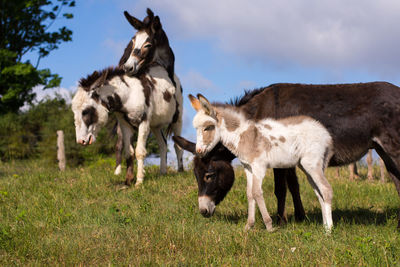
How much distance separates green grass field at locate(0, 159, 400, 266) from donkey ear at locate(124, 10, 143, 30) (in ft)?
12.3

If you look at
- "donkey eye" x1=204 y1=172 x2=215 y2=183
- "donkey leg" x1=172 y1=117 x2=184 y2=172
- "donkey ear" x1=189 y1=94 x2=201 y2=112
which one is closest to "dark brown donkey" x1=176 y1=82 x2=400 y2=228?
"donkey ear" x1=189 y1=94 x2=201 y2=112

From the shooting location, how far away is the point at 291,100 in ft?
17.8

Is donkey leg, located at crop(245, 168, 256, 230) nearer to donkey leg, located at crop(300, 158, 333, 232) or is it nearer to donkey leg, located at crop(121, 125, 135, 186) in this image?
donkey leg, located at crop(300, 158, 333, 232)

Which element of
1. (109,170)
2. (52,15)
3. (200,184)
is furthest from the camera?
(52,15)

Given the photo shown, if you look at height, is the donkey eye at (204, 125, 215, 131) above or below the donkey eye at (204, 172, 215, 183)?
above

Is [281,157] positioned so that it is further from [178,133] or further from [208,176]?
[178,133]

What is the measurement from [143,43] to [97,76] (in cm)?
136

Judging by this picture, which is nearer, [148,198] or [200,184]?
[200,184]

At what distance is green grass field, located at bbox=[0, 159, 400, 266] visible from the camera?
4488 mm

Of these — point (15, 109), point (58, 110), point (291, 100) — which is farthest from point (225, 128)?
point (15, 109)

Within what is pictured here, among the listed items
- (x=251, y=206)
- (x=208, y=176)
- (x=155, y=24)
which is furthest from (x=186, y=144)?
(x=155, y=24)

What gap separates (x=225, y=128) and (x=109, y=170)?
6.64 m

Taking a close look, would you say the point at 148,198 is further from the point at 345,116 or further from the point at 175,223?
the point at 345,116

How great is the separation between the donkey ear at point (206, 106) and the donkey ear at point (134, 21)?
5.12 meters
